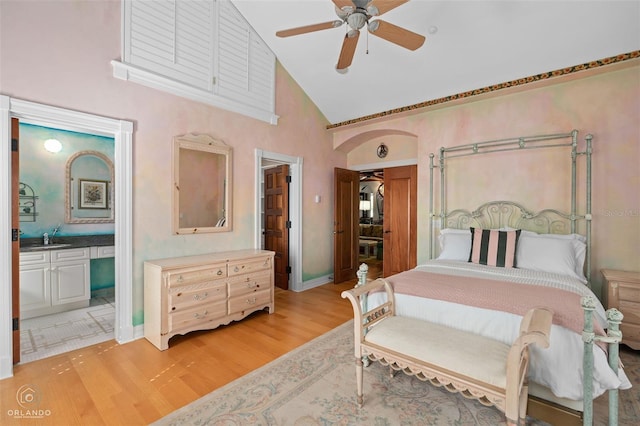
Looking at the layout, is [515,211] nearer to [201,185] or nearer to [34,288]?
[201,185]

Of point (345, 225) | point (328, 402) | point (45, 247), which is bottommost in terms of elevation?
point (328, 402)

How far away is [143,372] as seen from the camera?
8.16 ft

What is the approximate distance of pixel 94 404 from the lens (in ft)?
6.79

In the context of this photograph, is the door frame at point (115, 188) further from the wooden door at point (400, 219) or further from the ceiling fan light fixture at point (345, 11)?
the wooden door at point (400, 219)

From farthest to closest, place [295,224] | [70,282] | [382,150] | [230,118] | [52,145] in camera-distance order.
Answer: [382,150], [295,224], [52,145], [230,118], [70,282]

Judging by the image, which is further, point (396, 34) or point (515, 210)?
point (515, 210)

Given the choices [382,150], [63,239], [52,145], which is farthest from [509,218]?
[52,145]

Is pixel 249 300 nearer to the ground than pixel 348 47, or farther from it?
nearer to the ground

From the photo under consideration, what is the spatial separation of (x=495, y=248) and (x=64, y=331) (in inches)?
196

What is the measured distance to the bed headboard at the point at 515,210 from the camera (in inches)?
134

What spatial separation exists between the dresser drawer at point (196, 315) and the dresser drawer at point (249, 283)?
20cm

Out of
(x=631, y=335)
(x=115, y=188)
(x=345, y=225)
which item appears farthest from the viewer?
(x=345, y=225)

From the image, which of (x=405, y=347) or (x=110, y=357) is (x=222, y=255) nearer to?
(x=110, y=357)

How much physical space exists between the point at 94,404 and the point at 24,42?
3.00 metres
